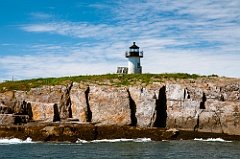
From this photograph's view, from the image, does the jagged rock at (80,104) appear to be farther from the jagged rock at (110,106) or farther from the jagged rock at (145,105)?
the jagged rock at (145,105)

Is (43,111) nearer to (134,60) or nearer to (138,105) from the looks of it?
(138,105)

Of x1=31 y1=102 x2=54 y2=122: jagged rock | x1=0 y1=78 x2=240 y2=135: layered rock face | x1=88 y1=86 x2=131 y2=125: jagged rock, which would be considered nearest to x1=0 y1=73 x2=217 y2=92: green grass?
x1=0 y1=78 x2=240 y2=135: layered rock face

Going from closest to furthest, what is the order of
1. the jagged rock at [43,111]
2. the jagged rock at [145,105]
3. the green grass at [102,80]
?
the jagged rock at [145,105] < the jagged rock at [43,111] < the green grass at [102,80]

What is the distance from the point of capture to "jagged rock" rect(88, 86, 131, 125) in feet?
118

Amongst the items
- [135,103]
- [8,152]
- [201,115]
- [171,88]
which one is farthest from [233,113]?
[8,152]

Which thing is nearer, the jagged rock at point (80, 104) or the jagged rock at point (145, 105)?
the jagged rock at point (145, 105)

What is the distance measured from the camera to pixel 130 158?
22438 mm

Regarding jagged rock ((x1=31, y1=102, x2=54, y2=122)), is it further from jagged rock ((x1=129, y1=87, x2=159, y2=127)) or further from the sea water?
the sea water

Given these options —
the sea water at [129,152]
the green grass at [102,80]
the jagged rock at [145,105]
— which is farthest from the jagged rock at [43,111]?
the sea water at [129,152]

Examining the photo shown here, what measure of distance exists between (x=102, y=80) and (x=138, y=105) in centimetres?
581

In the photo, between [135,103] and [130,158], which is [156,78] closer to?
[135,103]

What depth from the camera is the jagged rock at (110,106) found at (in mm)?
36031

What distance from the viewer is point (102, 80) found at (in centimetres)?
4081

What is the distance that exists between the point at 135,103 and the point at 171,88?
12.4 feet
